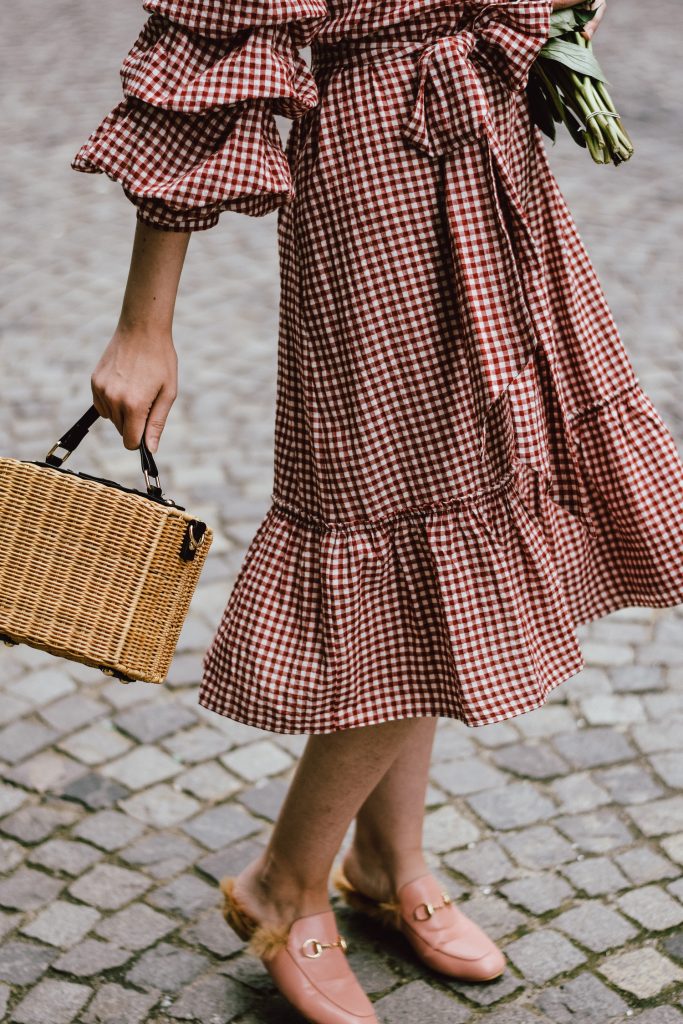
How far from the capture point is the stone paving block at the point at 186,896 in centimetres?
242

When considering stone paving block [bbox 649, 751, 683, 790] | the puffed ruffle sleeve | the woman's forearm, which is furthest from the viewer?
stone paving block [bbox 649, 751, 683, 790]

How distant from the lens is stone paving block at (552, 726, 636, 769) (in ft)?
9.34

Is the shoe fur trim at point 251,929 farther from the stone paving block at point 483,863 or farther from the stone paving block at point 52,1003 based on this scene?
the stone paving block at point 483,863

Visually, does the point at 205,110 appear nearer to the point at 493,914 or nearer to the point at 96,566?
the point at 96,566

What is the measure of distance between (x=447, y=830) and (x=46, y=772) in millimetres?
871

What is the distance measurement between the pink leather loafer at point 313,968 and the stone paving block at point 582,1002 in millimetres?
306

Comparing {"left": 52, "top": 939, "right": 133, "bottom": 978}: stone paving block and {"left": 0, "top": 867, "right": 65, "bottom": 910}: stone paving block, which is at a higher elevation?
{"left": 52, "top": 939, "right": 133, "bottom": 978}: stone paving block

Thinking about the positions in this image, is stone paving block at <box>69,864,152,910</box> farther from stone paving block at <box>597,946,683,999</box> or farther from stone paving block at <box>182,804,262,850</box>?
stone paving block at <box>597,946,683,999</box>

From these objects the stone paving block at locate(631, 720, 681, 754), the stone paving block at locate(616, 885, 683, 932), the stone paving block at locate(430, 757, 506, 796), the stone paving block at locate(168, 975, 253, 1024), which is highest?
the stone paving block at locate(616, 885, 683, 932)

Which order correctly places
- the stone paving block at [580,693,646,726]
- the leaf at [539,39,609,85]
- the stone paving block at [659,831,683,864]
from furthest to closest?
1. the stone paving block at [580,693,646,726]
2. the stone paving block at [659,831,683,864]
3. the leaf at [539,39,609,85]

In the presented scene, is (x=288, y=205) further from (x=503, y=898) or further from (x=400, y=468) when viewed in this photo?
(x=503, y=898)

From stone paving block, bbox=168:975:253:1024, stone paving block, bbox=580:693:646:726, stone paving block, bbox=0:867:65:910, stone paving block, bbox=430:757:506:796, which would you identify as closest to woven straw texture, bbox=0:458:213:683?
stone paving block, bbox=168:975:253:1024

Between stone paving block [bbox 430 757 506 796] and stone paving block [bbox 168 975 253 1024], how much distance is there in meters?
0.71

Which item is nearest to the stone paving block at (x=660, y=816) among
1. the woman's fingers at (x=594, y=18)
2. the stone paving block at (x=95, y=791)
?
the stone paving block at (x=95, y=791)
